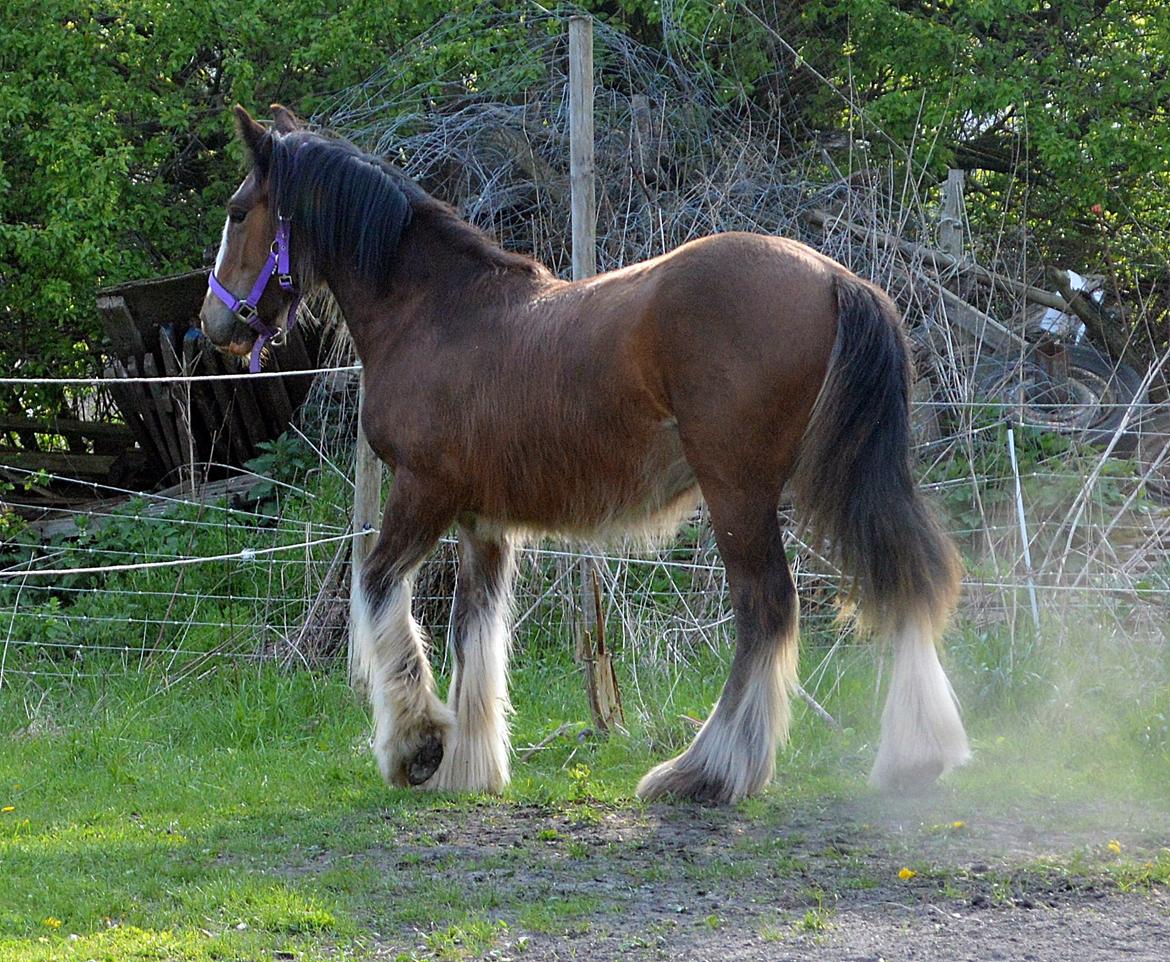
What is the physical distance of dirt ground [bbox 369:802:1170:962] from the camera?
3.37m

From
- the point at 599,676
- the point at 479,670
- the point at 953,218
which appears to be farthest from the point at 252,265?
the point at 953,218

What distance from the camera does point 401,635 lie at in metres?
5.11

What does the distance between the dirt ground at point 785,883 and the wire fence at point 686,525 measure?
1.71 meters

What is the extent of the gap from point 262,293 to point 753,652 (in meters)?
2.53

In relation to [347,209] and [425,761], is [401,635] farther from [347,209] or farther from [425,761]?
[347,209]

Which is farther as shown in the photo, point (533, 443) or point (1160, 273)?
point (1160, 273)

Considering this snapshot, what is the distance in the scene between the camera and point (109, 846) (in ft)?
15.0

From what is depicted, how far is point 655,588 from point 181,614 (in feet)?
9.79

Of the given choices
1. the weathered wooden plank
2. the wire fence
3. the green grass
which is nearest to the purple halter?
the wire fence

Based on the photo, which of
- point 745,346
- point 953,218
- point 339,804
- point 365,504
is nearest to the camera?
point 745,346

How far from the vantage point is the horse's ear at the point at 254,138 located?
5384 millimetres

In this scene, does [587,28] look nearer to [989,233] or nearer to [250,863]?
[250,863]

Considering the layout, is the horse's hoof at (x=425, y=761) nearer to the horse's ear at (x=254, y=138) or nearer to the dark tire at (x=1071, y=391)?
the horse's ear at (x=254, y=138)

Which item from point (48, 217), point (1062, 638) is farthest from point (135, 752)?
point (48, 217)
